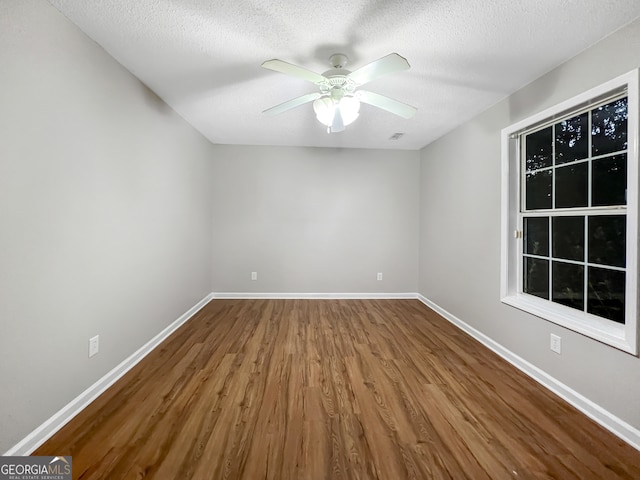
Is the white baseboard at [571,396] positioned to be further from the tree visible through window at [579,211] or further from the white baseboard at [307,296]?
the white baseboard at [307,296]

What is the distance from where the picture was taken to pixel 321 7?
1.52 metres

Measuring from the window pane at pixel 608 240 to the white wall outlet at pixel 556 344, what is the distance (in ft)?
1.94

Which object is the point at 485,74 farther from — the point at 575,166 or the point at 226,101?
the point at 226,101

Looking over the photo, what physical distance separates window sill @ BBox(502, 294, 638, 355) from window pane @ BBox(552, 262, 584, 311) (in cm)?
6

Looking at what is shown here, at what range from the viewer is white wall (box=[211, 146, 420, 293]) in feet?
13.9

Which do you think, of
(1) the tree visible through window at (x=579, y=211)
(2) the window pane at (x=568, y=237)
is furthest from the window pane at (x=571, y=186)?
(2) the window pane at (x=568, y=237)

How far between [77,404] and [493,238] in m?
3.51

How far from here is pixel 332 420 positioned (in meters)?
1.62

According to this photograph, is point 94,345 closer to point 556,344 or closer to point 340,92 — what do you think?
point 340,92

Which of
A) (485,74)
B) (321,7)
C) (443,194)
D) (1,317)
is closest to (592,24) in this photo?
(485,74)

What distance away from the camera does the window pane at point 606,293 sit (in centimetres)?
172

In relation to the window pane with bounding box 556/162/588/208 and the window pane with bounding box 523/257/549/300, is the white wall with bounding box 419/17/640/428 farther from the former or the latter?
the window pane with bounding box 556/162/588/208

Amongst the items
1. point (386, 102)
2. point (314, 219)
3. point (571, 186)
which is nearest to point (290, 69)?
point (386, 102)

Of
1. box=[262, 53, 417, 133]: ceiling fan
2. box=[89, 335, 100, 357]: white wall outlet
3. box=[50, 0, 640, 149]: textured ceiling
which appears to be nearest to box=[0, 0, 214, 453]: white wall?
box=[89, 335, 100, 357]: white wall outlet
